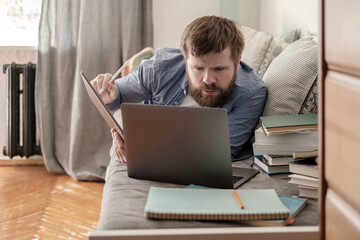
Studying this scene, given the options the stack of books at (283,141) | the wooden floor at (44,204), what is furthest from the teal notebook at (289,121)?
the wooden floor at (44,204)

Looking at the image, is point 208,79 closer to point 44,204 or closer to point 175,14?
point 44,204

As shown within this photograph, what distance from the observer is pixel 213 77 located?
1833 millimetres

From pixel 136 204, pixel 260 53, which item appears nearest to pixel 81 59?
pixel 260 53

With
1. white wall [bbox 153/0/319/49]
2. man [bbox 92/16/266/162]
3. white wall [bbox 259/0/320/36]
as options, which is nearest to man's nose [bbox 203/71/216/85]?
man [bbox 92/16/266/162]

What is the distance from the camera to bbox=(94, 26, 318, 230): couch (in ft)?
3.80

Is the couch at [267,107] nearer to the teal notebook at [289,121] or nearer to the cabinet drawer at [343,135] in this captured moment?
the teal notebook at [289,121]

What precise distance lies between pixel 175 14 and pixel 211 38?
60.3 inches

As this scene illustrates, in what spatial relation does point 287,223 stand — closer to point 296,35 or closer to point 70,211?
point 296,35

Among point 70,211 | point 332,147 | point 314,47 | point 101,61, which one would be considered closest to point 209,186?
point 332,147

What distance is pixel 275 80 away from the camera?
1901 millimetres

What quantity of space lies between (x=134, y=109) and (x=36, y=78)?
2004 millimetres

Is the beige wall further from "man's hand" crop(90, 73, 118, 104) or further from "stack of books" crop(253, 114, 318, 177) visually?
"stack of books" crop(253, 114, 318, 177)

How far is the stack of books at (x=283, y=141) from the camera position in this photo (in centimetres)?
148

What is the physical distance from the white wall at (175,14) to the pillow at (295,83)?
1.44 meters
